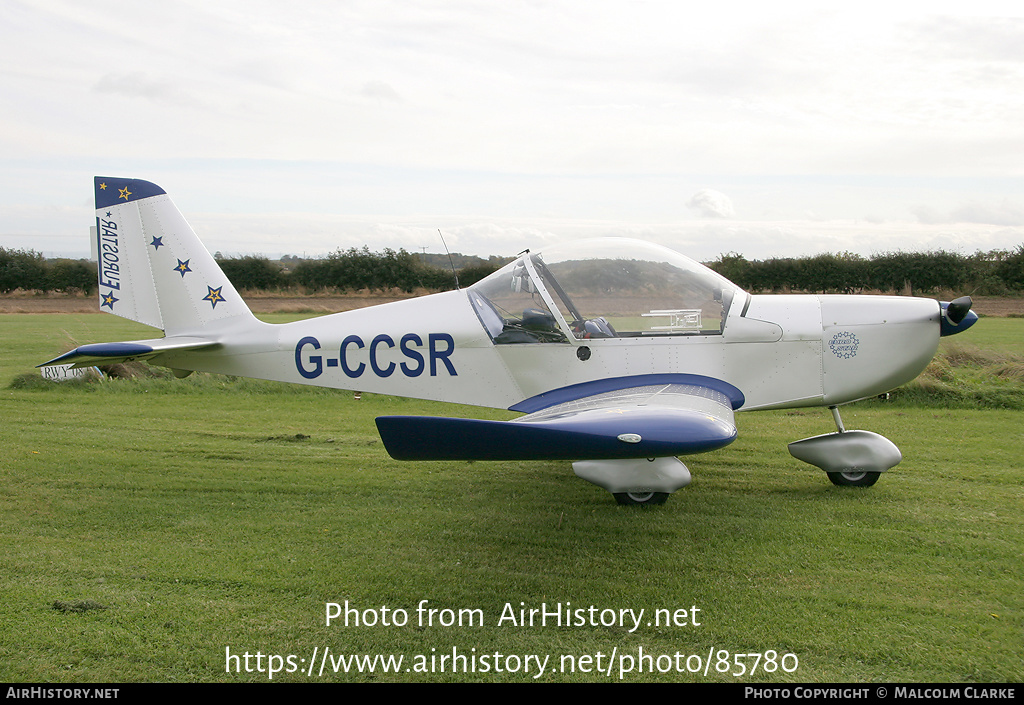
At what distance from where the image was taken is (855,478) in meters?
5.39

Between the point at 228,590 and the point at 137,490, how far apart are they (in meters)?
2.43

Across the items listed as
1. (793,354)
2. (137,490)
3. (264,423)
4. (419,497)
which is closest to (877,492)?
(793,354)

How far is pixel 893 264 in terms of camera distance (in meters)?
24.6

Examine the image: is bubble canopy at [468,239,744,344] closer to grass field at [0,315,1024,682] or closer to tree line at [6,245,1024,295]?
grass field at [0,315,1024,682]

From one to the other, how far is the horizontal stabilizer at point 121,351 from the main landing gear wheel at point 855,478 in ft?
17.8

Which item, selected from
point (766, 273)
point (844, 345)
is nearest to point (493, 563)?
point (844, 345)

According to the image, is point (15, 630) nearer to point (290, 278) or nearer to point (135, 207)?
point (135, 207)

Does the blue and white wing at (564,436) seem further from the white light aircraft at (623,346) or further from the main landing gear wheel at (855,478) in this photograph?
the main landing gear wheel at (855,478)

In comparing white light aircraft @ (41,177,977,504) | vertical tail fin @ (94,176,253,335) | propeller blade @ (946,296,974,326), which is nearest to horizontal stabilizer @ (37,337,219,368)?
white light aircraft @ (41,177,977,504)

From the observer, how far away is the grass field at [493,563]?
10.0 ft

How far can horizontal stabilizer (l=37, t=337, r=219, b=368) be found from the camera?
5086mm

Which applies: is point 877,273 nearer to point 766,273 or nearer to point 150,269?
point 766,273

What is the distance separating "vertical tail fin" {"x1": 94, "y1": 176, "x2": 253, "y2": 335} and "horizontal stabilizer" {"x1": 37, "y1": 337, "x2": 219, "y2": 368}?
13.1 inches

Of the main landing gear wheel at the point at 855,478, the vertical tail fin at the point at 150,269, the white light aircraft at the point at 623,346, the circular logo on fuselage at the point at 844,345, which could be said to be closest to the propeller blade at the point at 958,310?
the white light aircraft at the point at 623,346
